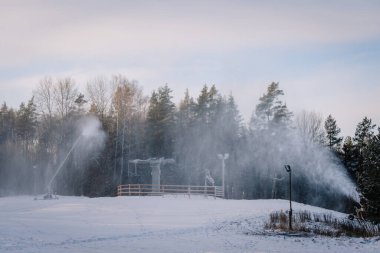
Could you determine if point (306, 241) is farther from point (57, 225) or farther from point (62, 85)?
point (62, 85)

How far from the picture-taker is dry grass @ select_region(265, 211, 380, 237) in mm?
21562

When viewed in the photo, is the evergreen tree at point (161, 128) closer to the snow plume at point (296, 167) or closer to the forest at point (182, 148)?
the forest at point (182, 148)

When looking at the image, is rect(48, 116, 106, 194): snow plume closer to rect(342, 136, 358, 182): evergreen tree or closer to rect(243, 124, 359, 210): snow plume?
rect(243, 124, 359, 210): snow plume

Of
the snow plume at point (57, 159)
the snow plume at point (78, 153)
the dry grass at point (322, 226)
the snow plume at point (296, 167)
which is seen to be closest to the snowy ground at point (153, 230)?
the dry grass at point (322, 226)

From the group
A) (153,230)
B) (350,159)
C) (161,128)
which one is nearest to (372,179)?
(153,230)

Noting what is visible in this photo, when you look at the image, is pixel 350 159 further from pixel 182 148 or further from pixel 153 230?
pixel 153 230

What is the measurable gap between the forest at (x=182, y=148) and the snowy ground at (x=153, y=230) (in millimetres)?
22947

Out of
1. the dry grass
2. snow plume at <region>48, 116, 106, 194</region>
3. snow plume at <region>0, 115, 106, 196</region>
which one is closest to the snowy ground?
the dry grass

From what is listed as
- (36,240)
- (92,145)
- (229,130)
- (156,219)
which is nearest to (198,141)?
(229,130)

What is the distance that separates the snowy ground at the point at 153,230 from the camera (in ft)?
56.5

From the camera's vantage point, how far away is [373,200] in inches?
997

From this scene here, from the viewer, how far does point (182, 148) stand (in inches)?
2411

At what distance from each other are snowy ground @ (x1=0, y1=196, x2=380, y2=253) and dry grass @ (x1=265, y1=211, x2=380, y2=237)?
109 centimetres

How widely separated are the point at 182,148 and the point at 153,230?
38769 millimetres
